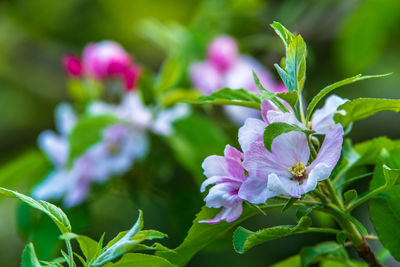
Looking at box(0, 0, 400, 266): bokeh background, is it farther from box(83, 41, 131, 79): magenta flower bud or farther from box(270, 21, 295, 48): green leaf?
box(270, 21, 295, 48): green leaf

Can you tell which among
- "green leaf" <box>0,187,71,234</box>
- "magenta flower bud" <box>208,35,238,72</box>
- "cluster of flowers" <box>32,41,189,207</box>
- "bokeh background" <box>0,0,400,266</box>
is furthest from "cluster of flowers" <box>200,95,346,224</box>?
"magenta flower bud" <box>208,35,238,72</box>

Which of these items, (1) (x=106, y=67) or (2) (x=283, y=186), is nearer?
(2) (x=283, y=186)

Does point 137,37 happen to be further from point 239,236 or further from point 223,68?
point 239,236

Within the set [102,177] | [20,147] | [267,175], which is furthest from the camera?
[20,147]

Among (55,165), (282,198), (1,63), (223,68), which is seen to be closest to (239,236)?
(282,198)

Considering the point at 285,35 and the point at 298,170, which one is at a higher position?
the point at 285,35

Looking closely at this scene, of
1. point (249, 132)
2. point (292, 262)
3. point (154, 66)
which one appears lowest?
point (292, 262)

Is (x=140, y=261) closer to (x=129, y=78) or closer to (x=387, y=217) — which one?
(x=387, y=217)

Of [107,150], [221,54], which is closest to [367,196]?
[107,150]
